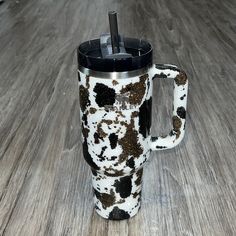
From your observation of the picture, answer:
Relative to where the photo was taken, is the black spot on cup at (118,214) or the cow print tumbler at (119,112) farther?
the black spot on cup at (118,214)

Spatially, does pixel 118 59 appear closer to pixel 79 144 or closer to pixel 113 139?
pixel 113 139

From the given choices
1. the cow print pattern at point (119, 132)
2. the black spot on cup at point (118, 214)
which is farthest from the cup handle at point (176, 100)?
the black spot on cup at point (118, 214)

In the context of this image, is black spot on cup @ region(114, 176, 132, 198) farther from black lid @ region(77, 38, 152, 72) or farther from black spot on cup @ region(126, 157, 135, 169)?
black lid @ region(77, 38, 152, 72)

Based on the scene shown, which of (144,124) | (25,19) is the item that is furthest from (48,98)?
(25,19)

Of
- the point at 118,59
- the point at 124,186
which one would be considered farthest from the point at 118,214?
the point at 118,59

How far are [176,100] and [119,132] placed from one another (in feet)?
0.37

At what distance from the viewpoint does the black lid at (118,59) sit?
0.53 m

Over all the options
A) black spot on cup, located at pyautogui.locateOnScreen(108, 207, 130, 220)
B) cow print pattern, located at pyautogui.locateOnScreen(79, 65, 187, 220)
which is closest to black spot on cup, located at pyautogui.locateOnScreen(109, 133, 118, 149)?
cow print pattern, located at pyautogui.locateOnScreen(79, 65, 187, 220)

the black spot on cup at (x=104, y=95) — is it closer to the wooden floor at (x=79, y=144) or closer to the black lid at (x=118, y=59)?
the black lid at (x=118, y=59)

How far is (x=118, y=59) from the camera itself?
0.53 meters

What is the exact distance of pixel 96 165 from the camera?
60 cm

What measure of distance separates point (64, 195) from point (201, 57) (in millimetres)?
906

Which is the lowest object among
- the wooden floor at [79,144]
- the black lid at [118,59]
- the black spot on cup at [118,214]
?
the wooden floor at [79,144]

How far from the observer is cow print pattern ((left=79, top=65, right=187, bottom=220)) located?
21.6 inches
